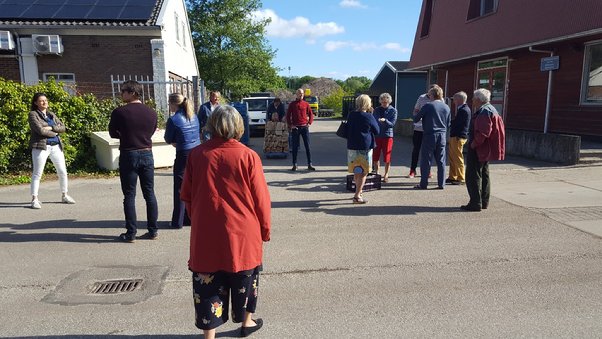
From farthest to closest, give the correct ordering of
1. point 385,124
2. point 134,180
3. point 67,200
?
point 385,124 < point 67,200 < point 134,180

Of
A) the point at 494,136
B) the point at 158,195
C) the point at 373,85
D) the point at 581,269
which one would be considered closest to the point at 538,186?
the point at 494,136

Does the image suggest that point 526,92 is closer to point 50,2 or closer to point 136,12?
point 136,12

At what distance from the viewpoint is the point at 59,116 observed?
9.26 metres

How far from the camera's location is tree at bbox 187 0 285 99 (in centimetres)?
3344

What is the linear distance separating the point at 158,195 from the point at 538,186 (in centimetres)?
717

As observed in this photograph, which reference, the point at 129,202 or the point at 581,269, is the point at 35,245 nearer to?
the point at 129,202

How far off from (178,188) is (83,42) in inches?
467

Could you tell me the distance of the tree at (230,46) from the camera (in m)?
33.4

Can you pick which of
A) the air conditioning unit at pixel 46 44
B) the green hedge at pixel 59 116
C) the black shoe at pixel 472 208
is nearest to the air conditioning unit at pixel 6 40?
the air conditioning unit at pixel 46 44

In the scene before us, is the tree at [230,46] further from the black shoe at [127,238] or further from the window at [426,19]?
the black shoe at [127,238]

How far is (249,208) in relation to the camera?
9.11 ft

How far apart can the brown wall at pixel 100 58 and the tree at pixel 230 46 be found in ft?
62.3

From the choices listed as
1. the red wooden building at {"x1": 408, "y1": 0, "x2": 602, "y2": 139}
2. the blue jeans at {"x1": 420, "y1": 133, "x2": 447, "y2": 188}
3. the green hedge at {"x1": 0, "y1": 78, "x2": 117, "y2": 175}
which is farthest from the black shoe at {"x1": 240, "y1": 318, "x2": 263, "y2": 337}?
the red wooden building at {"x1": 408, "y1": 0, "x2": 602, "y2": 139}

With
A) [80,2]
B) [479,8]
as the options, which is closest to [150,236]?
[80,2]
